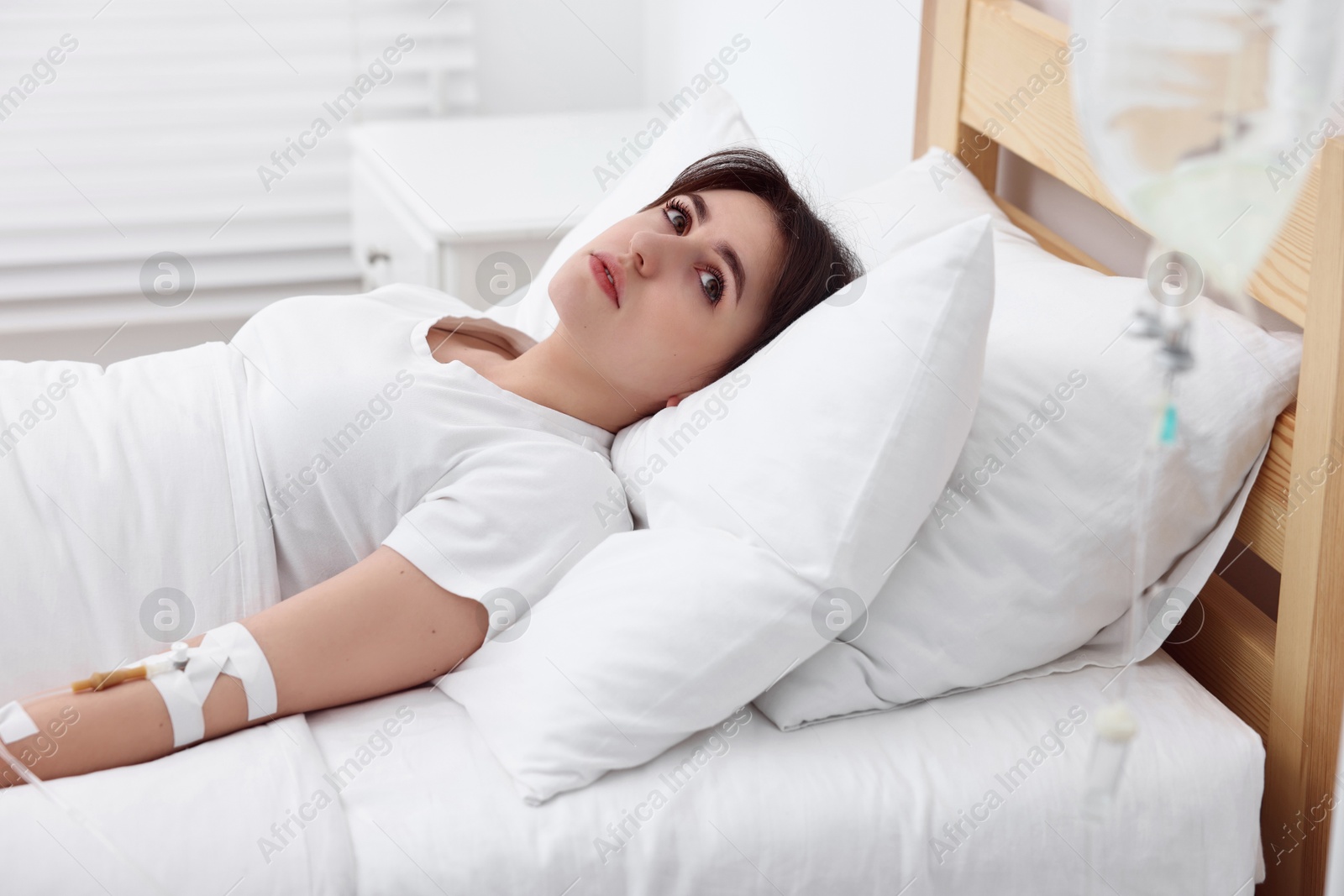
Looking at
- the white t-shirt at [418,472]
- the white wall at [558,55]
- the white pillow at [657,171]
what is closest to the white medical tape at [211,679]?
the white t-shirt at [418,472]

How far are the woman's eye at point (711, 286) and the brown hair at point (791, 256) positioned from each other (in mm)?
50

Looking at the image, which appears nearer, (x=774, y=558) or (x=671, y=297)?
(x=774, y=558)

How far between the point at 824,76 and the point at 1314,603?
1264 millimetres

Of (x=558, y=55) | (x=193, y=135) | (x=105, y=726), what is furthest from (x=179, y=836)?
(x=558, y=55)

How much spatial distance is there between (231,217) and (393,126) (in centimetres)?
50

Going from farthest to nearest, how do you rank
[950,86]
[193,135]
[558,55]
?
[558,55] → [193,135] → [950,86]

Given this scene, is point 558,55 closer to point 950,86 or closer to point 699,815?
point 950,86

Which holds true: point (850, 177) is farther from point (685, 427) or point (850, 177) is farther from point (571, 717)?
point (571, 717)

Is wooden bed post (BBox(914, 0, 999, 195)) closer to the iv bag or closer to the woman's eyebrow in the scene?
the woman's eyebrow

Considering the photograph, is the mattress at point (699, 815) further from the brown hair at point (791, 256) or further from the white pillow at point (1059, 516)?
the brown hair at point (791, 256)

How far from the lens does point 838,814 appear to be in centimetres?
88

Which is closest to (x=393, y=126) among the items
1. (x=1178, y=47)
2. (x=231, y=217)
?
(x=231, y=217)

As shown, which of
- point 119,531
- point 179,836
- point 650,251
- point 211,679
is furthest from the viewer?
point 650,251

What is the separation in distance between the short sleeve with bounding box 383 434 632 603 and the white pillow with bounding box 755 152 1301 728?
0.72 ft
